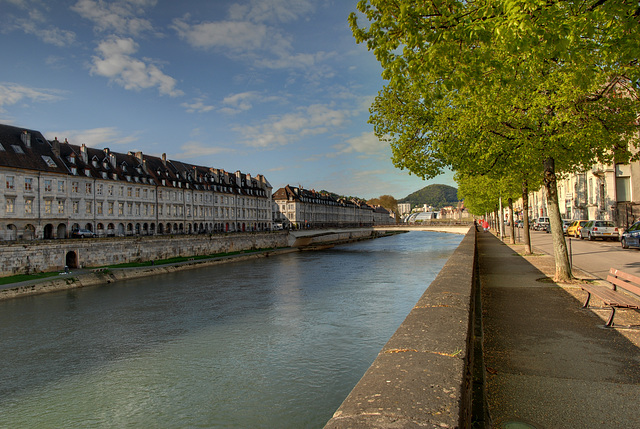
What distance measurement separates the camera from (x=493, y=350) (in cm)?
636

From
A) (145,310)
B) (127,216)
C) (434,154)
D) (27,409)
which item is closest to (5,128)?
(127,216)

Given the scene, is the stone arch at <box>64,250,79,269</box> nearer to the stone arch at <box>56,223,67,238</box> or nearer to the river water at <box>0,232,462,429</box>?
the stone arch at <box>56,223,67,238</box>

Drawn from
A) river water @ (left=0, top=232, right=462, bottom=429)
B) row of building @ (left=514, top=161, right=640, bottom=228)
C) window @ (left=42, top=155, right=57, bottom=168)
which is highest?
window @ (left=42, top=155, right=57, bottom=168)

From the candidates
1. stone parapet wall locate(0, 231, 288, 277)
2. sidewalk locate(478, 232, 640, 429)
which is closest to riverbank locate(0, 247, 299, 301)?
stone parapet wall locate(0, 231, 288, 277)

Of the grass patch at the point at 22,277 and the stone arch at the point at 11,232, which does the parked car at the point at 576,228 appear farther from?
the stone arch at the point at 11,232

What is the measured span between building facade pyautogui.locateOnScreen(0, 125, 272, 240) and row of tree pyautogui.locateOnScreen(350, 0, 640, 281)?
41.6 m

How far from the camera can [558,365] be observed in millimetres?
5660

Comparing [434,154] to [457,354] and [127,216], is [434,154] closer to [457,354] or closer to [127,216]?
[457,354]

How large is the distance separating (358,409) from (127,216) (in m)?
59.4

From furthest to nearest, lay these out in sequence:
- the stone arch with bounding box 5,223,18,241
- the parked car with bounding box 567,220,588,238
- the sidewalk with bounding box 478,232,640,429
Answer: the stone arch with bounding box 5,223,18,241
the parked car with bounding box 567,220,588,238
the sidewalk with bounding box 478,232,640,429

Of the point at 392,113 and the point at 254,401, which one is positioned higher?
the point at 392,113

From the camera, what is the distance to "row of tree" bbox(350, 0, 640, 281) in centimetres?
532

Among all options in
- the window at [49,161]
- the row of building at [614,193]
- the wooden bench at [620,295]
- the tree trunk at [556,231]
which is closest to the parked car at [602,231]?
the row of building at [614,193]

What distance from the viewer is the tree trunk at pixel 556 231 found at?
42.1ft
